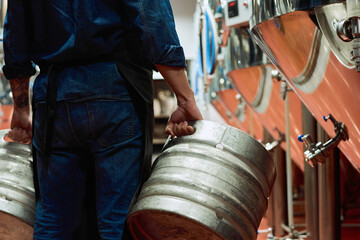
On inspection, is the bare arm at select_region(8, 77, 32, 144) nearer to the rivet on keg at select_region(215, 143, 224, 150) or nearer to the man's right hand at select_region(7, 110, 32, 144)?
the man's right hand at select_region(7, 110, 32, 144)

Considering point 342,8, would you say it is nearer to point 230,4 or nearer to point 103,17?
point 103,17

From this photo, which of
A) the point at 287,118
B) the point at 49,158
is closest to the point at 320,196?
the point at 287,118

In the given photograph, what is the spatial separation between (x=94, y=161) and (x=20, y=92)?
371 millimetres

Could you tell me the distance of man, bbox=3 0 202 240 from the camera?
133 cm

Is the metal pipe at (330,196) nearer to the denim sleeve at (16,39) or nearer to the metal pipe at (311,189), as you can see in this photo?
the metal pipe at (311,189)

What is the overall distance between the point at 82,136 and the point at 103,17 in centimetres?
31

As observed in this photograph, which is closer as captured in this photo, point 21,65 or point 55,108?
point 55,108

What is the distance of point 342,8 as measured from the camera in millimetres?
1130

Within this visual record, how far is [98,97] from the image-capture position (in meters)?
1.33

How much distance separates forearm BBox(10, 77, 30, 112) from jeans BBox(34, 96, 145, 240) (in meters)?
0.19

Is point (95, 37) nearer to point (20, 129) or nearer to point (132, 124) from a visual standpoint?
point (132, 124)

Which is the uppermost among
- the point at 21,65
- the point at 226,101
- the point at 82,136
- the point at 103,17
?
the point at 103,17

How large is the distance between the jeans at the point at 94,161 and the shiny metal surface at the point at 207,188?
0.07 m

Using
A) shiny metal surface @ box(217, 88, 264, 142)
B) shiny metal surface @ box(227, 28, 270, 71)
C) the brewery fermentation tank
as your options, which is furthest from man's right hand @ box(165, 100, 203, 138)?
shiny metal surface @ box(217, 88, 264, 142)
